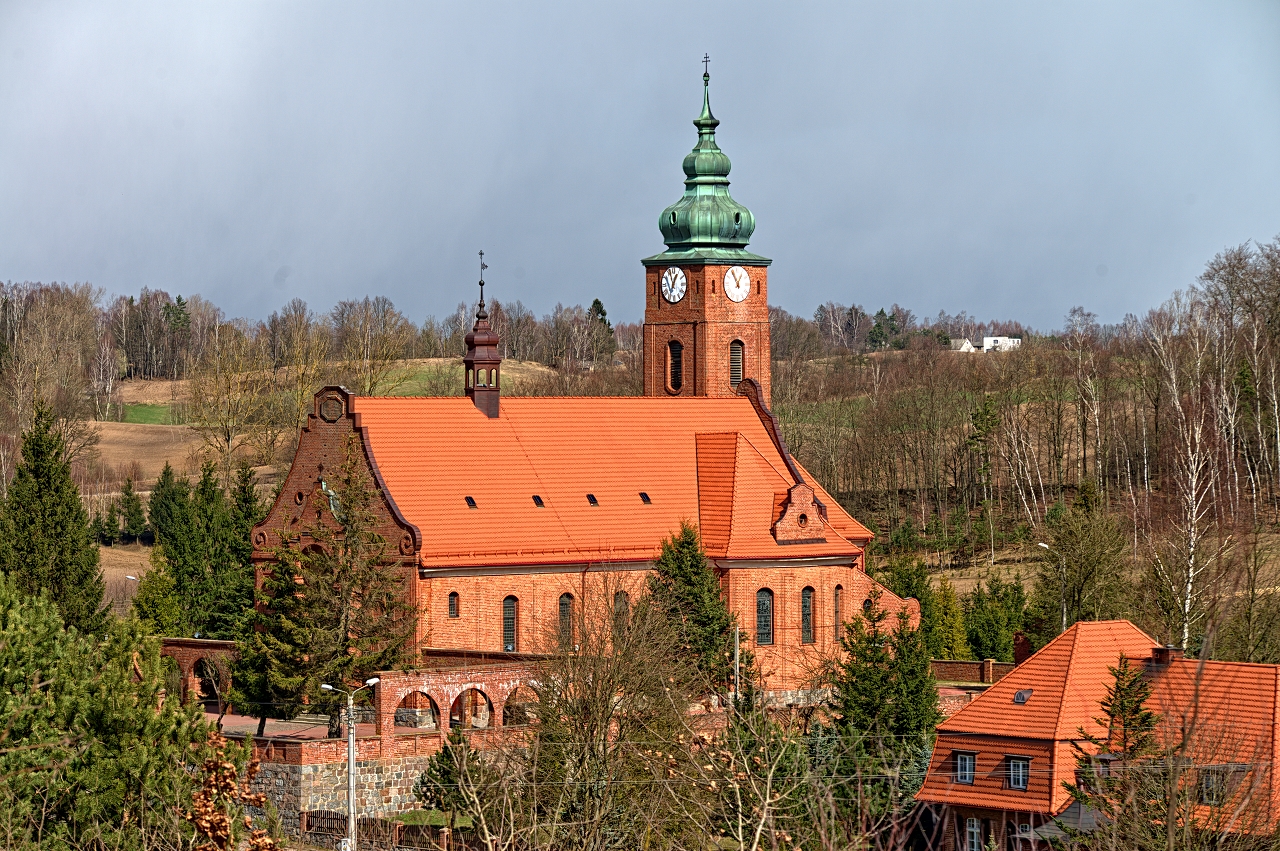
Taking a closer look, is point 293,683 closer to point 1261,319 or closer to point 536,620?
point 536,620

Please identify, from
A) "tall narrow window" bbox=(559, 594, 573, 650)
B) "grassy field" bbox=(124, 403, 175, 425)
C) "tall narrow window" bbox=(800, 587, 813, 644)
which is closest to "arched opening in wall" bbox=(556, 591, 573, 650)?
"tall narrow window" bbox=(559, 594, 573, 650)

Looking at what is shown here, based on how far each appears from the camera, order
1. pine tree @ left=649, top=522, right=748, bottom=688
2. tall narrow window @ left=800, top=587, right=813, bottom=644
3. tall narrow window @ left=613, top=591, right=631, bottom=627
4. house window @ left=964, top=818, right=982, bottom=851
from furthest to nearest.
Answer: tall narrow window @ left=800, top=587, right=813, bottom=644 < pine tree @ left=649, top=522, right=748, bottom=688 < tall narrow window @ left=613, top=591, right=631, bottom=627 < house window @ left=964, top=818, right=982, bottom=851

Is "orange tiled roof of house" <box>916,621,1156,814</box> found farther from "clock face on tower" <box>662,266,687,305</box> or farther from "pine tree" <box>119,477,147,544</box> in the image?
"pine tree" <box>119,477,147,544</box>

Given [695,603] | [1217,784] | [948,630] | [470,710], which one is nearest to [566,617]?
[695,603]

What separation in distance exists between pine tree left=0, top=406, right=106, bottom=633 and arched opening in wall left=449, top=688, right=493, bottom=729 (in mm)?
10666

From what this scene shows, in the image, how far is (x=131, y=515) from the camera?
8962 centimetres

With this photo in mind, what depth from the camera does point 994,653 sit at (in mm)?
60281

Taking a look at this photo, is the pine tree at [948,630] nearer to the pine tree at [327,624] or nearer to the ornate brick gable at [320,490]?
the ornate brick gable at [320,490]

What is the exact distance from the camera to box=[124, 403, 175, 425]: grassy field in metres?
122

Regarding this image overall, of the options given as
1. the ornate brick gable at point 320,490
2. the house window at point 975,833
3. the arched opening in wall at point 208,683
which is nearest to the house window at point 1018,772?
the house window at point 975,833

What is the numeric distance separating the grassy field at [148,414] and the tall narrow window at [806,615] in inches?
2944

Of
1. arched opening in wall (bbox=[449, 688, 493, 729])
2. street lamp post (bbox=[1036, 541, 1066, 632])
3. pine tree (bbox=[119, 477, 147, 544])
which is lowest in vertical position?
arched opening in wall (bbox=[449, 688, 493, 729])

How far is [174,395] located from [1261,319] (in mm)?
77762

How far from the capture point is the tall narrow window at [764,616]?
174ft
